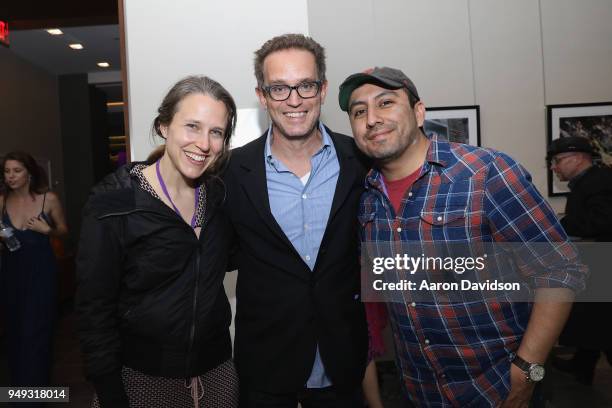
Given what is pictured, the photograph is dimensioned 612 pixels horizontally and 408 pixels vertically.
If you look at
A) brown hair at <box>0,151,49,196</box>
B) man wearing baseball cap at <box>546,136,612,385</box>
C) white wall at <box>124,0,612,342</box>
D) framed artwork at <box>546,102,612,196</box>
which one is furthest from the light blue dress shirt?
framed artwork at <box>546,102,612,196</box>

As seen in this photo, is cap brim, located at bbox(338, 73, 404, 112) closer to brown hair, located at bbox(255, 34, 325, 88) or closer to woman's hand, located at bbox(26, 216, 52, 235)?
brown hair, located at bbox(255, 34, 325, 88)

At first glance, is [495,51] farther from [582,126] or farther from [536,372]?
[536,372]

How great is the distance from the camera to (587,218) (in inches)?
124

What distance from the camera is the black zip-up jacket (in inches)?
54.5

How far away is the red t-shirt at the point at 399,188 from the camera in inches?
62.9

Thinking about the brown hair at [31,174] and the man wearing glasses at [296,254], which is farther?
the brown hair at [31,174]

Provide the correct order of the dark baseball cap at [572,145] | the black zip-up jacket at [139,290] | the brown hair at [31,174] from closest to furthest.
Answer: the black zip-up jacket at [139,290]
the dark baseball cap at [572,145]
the brown hair at [31,174]

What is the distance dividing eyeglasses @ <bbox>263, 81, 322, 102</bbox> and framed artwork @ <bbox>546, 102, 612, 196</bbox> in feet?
9.19

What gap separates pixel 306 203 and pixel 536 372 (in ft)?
3.13

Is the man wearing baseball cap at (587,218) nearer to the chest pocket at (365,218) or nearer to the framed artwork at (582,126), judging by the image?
the framed artwork at (582,126)

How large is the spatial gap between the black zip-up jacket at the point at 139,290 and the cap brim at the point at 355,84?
0.69 m

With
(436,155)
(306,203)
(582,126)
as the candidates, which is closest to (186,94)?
(306,203)

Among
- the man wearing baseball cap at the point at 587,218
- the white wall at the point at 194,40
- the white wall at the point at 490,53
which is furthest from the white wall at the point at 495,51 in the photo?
the white wall at the point at 194,40

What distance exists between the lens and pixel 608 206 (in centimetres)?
309
